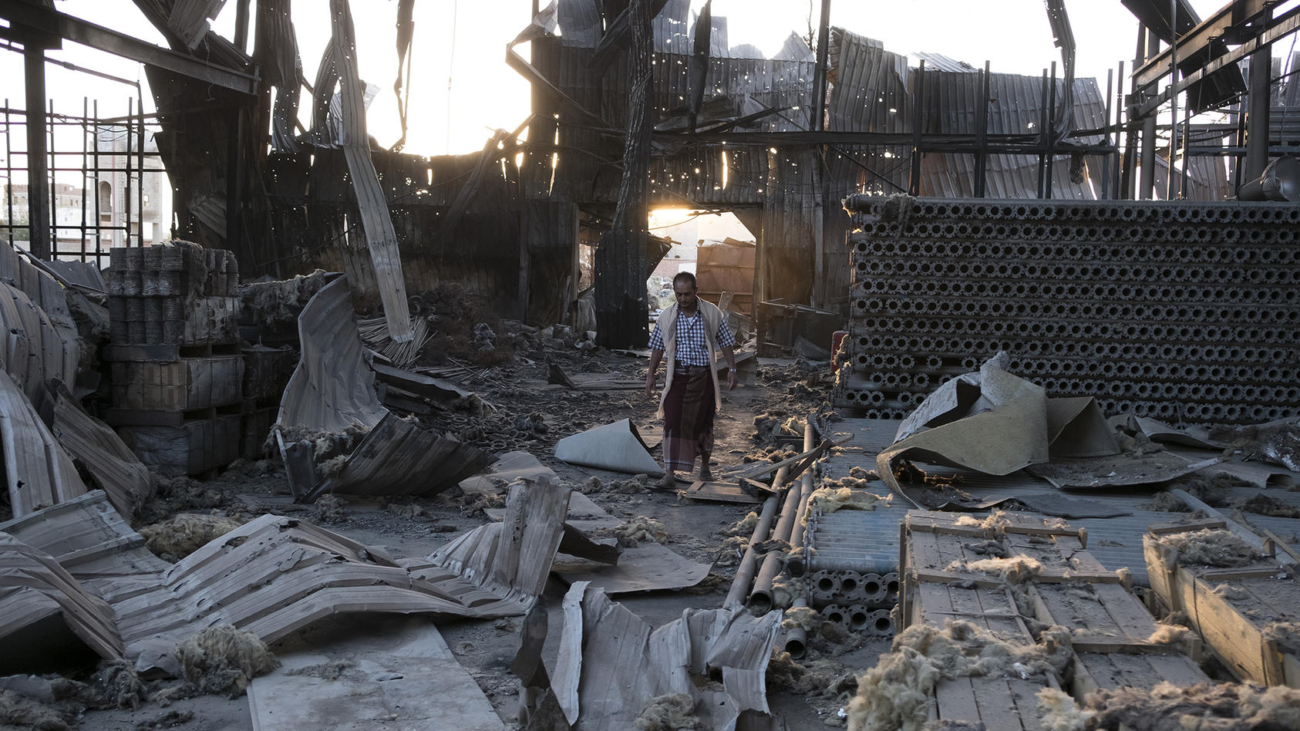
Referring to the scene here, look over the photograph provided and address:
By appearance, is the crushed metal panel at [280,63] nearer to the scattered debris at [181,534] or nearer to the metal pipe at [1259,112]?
the scattered debris at [181,534]

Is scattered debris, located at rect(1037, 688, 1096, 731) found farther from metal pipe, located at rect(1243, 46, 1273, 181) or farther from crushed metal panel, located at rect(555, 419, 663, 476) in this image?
metal pipe, located at rect(1243, 46, 1273, 181)

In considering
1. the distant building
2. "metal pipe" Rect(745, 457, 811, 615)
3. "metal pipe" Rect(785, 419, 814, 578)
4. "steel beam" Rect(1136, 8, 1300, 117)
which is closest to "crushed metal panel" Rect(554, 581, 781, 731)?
"metal pipe" Rect(745, 457, 811, 615)

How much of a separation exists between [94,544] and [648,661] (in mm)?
3106

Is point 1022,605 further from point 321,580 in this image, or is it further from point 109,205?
point 109,205

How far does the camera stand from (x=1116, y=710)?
85.5 inches

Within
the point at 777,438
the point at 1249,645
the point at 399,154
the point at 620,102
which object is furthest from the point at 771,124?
the point at 1249,645

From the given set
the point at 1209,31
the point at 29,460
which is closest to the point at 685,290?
the point at 29,460

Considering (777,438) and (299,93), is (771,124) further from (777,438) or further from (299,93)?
(777,438)

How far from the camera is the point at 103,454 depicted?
652 centimetres

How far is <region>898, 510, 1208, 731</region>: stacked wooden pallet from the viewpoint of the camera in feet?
8.07

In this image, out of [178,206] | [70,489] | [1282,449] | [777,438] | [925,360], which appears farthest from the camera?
[178,206]

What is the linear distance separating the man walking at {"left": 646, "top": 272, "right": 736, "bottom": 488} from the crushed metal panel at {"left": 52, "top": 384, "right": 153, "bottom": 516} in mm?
3860

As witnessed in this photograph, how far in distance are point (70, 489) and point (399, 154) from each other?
1476 cm

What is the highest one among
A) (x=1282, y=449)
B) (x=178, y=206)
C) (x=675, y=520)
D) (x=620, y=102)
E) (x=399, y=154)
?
(x=620, y=102)
